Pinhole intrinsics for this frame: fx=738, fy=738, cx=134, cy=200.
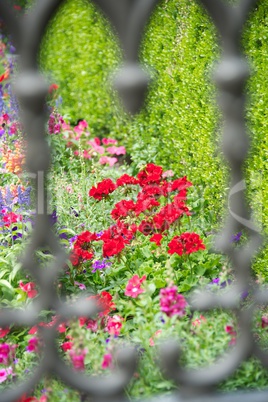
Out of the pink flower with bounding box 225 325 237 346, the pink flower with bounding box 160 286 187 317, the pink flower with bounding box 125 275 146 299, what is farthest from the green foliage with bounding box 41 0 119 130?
the pink flower with bounding box 160 286 187 317

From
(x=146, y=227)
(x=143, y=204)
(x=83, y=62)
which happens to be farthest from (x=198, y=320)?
(x=83, y=62)

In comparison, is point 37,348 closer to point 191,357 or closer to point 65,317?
point 65,317

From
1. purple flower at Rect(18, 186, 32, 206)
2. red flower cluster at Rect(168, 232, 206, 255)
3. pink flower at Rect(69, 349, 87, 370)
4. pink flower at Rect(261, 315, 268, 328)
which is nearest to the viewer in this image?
pink flower at Rect(69, 349, 87, 370)

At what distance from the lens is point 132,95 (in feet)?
5.22

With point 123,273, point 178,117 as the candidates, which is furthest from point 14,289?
point 178,117

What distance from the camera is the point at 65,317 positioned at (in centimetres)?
160

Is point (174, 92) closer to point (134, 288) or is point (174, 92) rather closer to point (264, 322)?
point (134, 288)

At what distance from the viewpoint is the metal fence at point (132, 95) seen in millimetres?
1360

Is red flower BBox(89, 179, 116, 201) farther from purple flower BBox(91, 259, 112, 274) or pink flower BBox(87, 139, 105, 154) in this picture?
pink flower BBox(87, 139, 105, 154)

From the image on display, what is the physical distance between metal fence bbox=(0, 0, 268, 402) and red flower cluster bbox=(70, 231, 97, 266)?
1.74 metres

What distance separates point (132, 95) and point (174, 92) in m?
3.57

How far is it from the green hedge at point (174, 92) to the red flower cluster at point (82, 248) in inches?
27.3

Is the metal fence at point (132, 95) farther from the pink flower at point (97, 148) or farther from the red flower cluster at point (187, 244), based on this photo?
the pink flower at point (97, 148)

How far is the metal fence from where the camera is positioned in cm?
136
